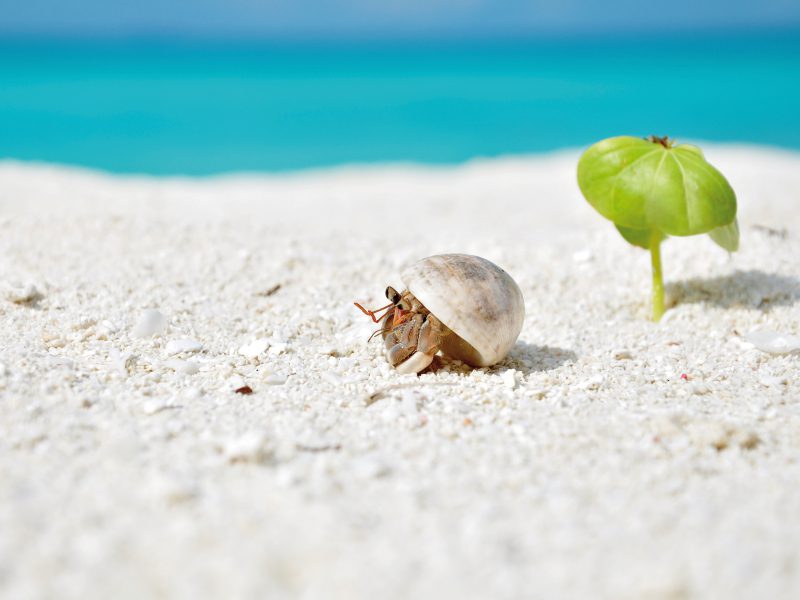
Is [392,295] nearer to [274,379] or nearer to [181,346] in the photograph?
[274,379]

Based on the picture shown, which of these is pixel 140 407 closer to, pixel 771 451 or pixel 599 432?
pixel 599 432

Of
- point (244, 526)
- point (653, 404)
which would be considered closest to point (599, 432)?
point (653, 404)

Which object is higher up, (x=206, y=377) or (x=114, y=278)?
(x=114, y=278)

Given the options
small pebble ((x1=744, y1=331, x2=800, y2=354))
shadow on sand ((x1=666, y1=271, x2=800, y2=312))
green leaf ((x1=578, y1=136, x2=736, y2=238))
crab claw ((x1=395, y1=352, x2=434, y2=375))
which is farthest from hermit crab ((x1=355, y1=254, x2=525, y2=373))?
shadow on sand ((x1=666, y1=271, x2=800, y2=312))

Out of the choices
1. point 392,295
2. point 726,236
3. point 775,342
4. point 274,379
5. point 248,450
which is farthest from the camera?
point 726,236

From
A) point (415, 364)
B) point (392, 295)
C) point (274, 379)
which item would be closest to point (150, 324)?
A: point (274, 379)

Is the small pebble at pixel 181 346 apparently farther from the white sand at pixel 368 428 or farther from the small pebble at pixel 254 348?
the small pebble at pixel 254 348

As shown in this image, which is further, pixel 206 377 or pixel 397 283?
pixel 397 283
